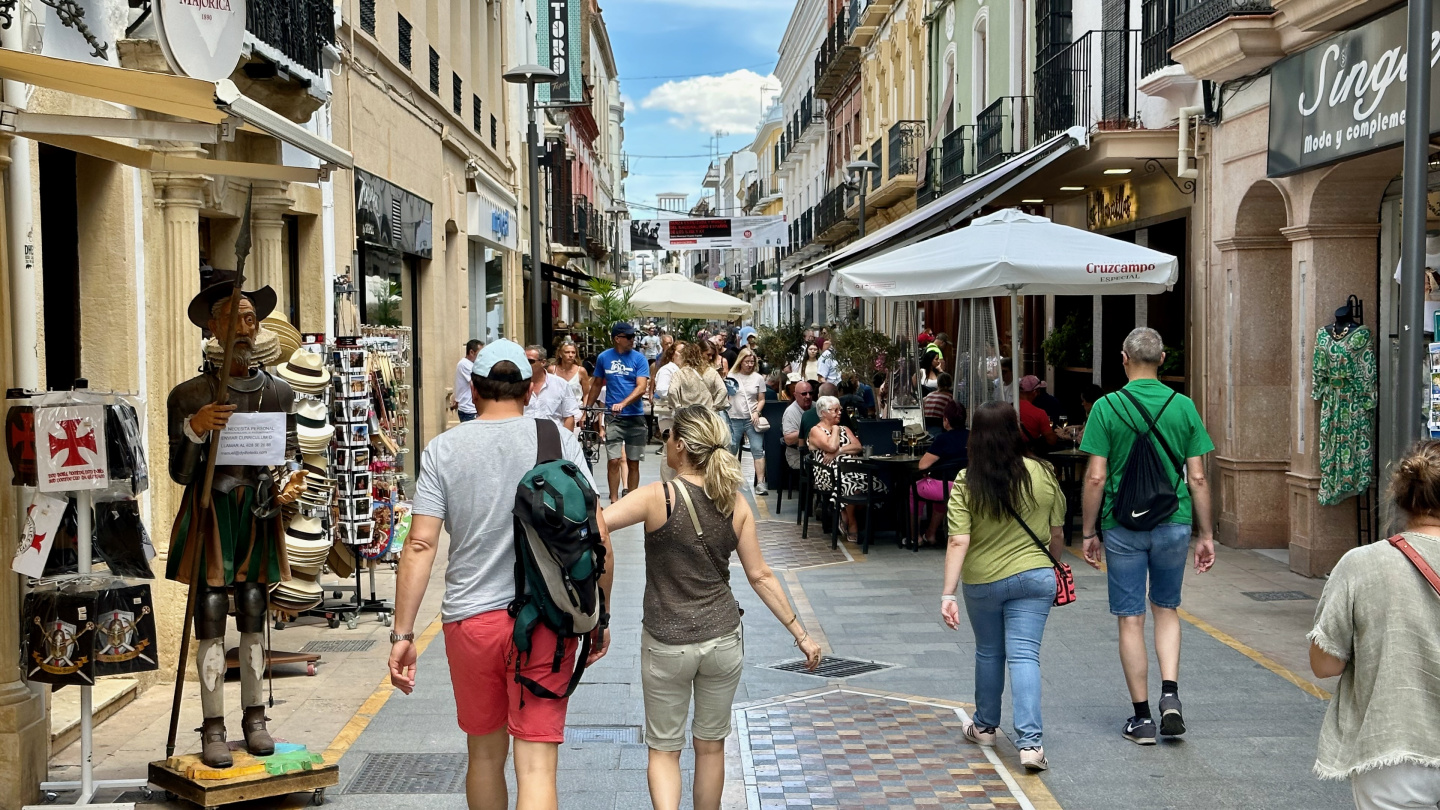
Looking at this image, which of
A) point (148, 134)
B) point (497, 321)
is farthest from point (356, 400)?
point (497, 321)

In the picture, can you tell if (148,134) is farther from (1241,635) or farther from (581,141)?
(581,141)

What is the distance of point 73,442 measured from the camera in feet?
17.3

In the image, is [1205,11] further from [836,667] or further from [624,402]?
[836,667]

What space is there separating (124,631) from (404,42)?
11.9 metres

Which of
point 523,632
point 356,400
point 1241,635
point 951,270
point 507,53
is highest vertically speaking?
point 507,53

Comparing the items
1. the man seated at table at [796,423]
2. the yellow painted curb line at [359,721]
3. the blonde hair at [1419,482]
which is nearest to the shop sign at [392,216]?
the man seated at table at [796,423]

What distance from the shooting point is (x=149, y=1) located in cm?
715

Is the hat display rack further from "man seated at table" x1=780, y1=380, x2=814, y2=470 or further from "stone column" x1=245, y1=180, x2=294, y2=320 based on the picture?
"man seated at table" x1=780, y1=380, x2=814, y2=470

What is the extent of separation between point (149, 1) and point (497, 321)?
19.1m

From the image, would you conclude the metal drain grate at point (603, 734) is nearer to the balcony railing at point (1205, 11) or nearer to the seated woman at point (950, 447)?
the seated woman at point (950, 447)

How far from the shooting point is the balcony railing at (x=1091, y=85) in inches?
570

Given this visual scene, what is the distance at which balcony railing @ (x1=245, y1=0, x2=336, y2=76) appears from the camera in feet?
29.6

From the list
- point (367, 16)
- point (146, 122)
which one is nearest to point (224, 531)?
point (146, 122)

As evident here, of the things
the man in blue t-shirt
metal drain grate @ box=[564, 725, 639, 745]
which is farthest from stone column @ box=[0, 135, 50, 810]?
the man in blue t-shirt
